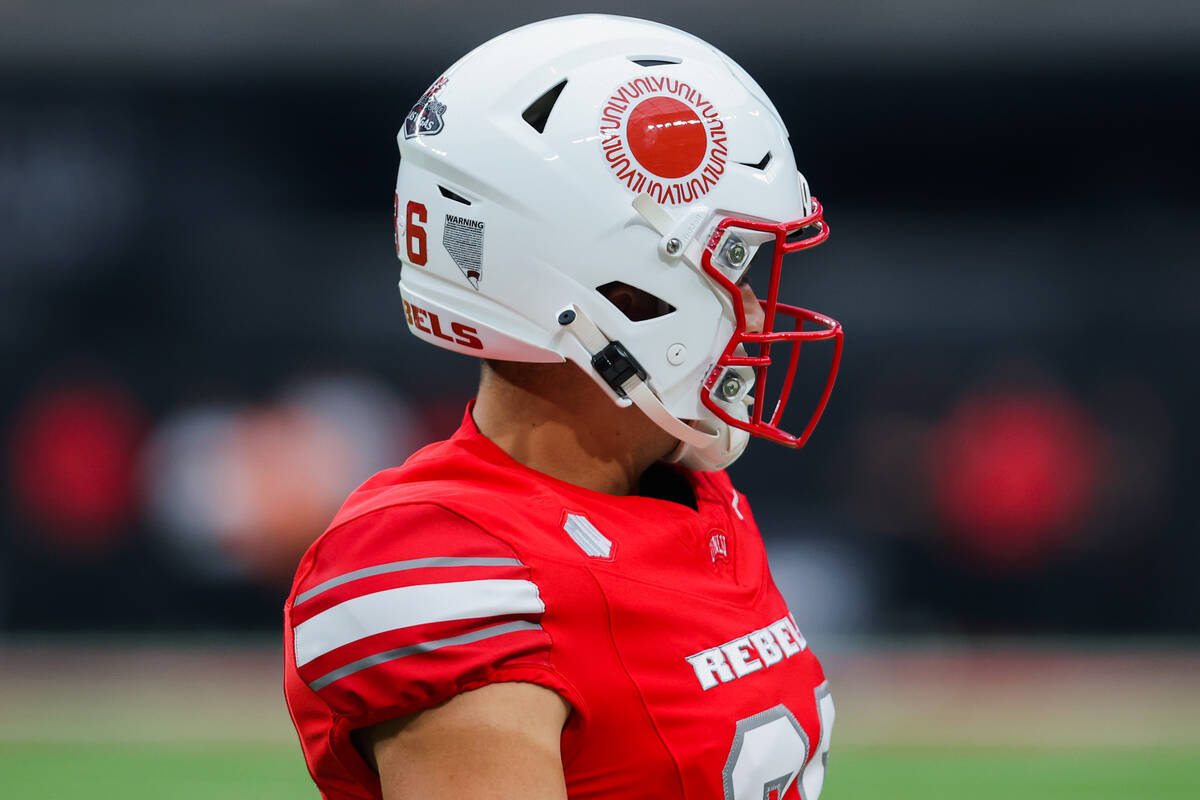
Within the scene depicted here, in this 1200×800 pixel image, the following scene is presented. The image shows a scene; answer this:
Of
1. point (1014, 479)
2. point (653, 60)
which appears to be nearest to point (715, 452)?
point (653, 60)

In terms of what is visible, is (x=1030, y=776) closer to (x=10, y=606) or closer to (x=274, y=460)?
(x=274, y=460)

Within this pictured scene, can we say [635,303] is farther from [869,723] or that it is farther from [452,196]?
[869,723]

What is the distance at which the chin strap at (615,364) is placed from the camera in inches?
46.8

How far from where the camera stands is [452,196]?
1211mm

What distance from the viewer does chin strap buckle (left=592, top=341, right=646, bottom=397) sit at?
120 centimetres

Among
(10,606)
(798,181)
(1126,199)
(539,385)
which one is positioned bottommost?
(10,606)

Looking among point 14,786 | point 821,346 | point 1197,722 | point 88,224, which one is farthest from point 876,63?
point 14,786

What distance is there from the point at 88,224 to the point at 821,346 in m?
3.57

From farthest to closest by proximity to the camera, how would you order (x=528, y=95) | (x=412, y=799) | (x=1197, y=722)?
(x=1197, y=722), (x=528, y=95), (x=412, y=799)

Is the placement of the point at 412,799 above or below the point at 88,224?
above

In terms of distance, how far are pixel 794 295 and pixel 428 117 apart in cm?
520

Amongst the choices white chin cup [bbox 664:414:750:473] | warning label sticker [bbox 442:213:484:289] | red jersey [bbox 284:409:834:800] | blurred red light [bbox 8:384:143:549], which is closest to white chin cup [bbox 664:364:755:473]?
white chin cup [bbox 664:414:750:473]

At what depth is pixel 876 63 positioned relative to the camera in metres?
5.94

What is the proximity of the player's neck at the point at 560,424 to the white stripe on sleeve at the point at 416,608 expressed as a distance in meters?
0.22
